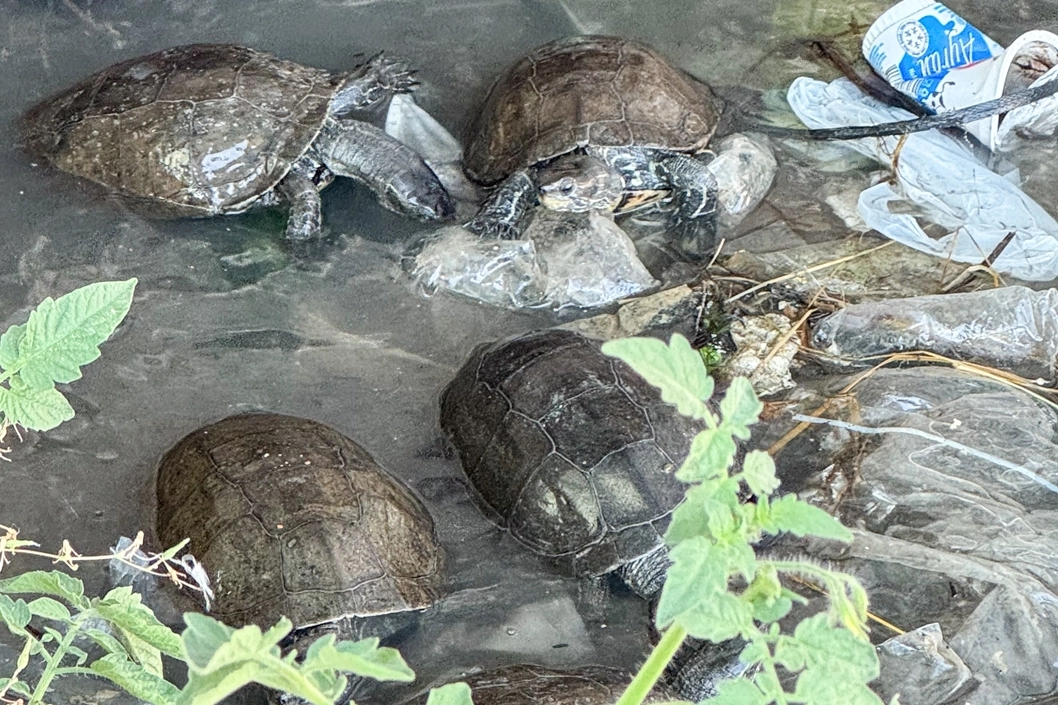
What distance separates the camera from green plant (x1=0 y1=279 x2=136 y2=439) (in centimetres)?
141

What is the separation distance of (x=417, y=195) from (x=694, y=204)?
3.65 feet

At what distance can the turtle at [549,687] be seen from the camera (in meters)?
2.50

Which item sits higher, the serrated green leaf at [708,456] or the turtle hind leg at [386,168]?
the serrated green leaf at [708,456]

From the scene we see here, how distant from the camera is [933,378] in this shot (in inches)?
139

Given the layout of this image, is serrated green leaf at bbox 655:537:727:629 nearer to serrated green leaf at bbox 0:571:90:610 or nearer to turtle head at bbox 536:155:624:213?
serrated green leaf at bbox 0:571:90:610

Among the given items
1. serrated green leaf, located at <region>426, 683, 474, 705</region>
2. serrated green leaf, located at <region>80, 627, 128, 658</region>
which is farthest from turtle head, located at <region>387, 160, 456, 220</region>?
serrated green leaf, located at <region>426, 683, 474, 705</region>

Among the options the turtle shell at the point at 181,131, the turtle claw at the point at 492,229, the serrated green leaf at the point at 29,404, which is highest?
the serrated green leaf at the point at 29,404

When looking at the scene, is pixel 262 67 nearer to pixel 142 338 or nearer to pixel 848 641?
pixel 142 338

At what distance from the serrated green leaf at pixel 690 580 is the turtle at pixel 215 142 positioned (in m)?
3.26

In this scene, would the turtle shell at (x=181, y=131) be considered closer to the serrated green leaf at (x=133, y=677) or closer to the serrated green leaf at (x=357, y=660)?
Result: the serrated green leaf at (x=133, y=677)

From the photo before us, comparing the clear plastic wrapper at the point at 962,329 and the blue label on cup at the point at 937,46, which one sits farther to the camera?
the blue label on cup at the point at 937,46

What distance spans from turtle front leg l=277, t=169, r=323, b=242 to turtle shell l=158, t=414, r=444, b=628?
1.08m

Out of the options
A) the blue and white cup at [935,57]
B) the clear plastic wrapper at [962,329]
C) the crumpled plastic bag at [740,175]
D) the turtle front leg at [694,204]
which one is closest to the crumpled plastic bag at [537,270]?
the turtle front leg at [694,204]

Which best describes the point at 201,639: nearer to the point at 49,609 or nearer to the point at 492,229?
the point at 49,609
